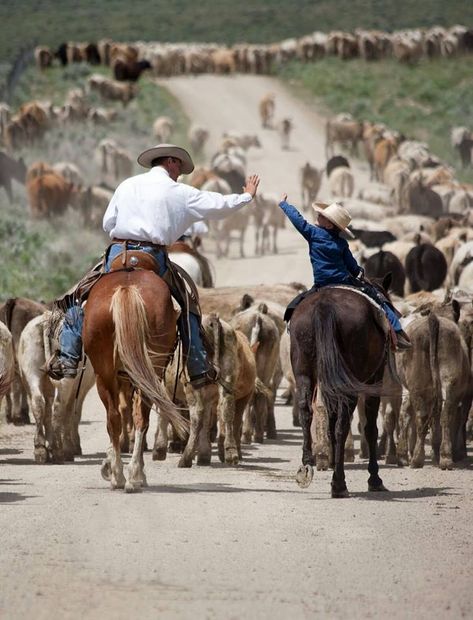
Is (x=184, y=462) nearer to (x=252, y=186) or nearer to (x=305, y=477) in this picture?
(x=305, y=477)

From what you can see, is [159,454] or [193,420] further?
[159,454]

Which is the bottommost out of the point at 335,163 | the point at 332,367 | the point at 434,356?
the point at 434,356

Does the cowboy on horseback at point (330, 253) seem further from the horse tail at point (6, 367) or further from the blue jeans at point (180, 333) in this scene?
the horse tail at point (6, 367)

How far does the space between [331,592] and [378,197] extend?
3609cm

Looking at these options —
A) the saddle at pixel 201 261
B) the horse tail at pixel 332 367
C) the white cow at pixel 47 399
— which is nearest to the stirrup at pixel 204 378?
the horse tail at pixel 332 367

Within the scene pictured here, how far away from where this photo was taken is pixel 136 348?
11.0 metres

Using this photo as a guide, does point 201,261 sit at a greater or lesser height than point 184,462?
greater

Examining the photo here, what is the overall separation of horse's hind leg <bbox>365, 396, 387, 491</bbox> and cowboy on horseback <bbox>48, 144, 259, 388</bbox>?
4.19ft

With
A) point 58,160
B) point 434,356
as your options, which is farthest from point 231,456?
point 58,160

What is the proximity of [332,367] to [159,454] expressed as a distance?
2.57 metres

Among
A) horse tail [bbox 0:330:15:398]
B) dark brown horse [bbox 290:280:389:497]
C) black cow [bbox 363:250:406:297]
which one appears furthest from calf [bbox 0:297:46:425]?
black cow [bbox 363:250:406:297]

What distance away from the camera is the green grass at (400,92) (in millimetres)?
64562

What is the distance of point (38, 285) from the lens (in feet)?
91.1

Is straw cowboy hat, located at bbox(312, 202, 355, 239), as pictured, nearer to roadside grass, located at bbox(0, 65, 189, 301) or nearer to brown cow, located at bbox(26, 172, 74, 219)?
roadside grass, located at bbox(0, 65, 189, 301)
